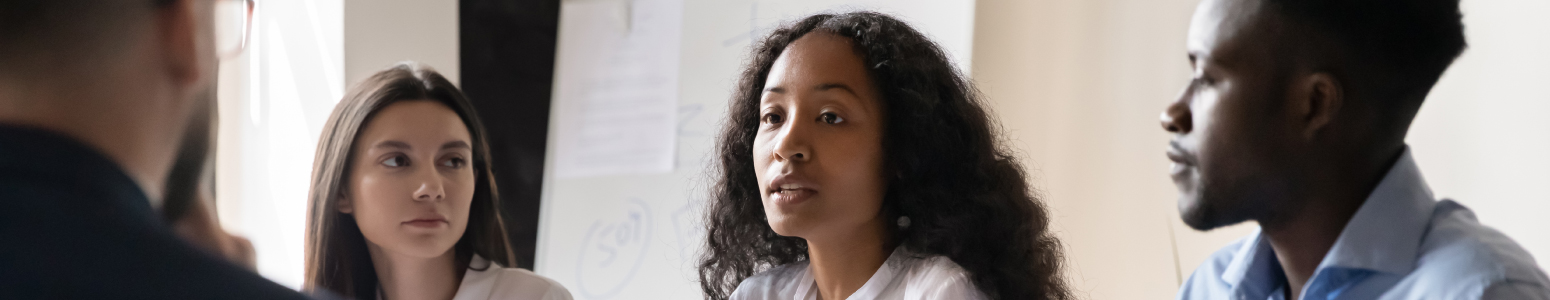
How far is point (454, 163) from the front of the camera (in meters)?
1.07

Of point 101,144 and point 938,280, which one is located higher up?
point 101,144

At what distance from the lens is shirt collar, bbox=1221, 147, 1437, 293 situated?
1.73ft

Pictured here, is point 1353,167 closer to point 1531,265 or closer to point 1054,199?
point 1531,265

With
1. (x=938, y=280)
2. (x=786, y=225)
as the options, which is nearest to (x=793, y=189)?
(x=786, y=225)

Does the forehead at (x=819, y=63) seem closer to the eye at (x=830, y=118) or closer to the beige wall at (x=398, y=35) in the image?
the eye at (x=830, y=118)

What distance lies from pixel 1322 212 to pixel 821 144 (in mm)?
388

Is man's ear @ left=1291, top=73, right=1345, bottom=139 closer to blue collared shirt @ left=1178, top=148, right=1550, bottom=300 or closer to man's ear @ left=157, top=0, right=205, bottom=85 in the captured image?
blue collared shirt @ left=1178, top=148, right=1550, bottom=300

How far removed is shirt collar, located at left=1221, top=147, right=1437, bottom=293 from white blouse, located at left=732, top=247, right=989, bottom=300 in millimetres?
292

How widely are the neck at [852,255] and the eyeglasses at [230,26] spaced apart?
48cm

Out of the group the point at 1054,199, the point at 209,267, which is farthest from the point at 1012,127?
the point at 209,267

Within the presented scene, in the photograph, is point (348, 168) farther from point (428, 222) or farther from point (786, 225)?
point (786, 225)

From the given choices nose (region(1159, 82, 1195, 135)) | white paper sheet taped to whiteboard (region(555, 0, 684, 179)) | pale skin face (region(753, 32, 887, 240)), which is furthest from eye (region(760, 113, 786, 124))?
white paper sheet taped to whiteboard (region(555, 0, 684, 179))

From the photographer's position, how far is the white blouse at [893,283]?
792 mm

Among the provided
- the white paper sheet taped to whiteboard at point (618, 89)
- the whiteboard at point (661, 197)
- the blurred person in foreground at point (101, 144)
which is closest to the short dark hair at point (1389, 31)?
the blurred person in foreground at point (101, 144)
